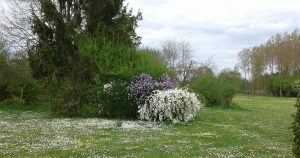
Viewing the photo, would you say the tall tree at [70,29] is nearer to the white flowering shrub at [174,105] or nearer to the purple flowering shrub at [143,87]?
the purple flowering shrub at [143,87]

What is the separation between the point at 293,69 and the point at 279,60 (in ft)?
11.2

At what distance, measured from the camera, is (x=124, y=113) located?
23.0m

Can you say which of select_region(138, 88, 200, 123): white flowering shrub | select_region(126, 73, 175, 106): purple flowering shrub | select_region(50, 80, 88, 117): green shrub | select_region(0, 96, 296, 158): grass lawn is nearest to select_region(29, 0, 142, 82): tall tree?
select_region(50, 80, 88, 117): green shrub

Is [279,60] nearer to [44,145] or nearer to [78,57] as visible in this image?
[78,57]

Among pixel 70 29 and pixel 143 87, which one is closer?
pixel 143 87

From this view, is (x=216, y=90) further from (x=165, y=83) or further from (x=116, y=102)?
(x=116, y=102)

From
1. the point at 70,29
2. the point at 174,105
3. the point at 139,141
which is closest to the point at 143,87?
the point at 174,105

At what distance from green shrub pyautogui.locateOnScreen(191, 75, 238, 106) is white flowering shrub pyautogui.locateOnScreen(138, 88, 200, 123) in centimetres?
1306

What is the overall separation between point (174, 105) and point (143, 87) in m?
2.54

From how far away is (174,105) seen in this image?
66.8 ft

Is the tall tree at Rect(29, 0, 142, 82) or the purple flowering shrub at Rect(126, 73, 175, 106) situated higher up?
the tall tree at Rect(29, 0, 142, 82)

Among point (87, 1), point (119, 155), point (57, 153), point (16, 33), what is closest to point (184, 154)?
point (119, 155)

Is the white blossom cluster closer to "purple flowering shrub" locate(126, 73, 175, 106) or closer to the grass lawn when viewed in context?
"purple flowering shrub" locate(126, 73, 175, 106)

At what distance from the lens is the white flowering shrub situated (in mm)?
20453
